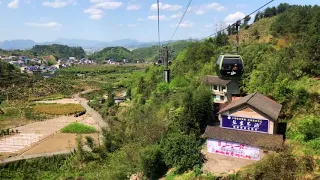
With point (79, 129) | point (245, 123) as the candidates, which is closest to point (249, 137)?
point (245, 123)

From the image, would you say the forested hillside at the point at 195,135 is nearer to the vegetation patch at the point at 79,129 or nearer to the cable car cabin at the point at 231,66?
the cable car cabin at the point at 231,66

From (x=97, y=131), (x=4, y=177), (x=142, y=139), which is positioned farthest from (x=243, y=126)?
(x=97, y=131)

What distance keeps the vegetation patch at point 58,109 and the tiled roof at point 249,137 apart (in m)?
45.9

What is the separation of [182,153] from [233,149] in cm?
314

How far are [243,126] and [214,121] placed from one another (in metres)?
5.50

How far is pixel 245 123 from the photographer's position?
67.2ft

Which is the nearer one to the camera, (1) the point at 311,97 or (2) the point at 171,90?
(1) the point at 311,97

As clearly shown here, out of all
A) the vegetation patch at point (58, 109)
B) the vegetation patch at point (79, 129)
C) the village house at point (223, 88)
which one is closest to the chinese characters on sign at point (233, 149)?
the village house at point (223, 88)

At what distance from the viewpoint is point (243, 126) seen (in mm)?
20547

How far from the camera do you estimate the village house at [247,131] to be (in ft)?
58.7

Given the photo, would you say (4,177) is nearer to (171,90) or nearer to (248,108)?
(171,90)

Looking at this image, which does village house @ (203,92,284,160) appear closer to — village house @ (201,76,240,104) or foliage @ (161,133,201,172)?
foliage @ (161,133,201,172)

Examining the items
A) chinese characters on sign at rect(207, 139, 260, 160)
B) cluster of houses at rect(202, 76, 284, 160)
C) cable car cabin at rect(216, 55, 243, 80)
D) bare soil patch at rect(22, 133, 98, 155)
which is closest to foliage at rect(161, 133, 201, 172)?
chinese characters on sign at rect(207, 139, 260, 160)

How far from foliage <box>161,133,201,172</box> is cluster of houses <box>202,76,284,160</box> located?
4.03 feet
